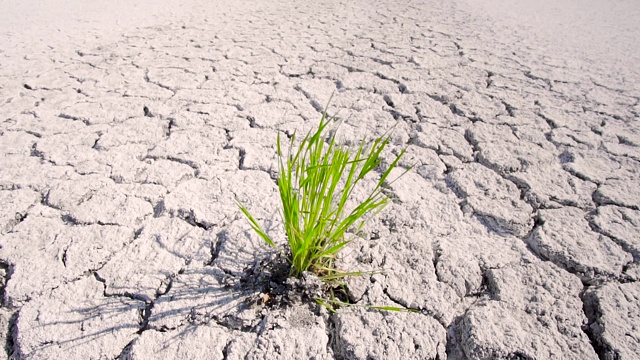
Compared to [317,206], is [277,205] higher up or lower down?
lower down

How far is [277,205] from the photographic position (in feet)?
4.45

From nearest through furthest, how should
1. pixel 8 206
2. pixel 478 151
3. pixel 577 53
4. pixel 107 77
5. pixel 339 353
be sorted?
pixel 339 353, pixel 8 206, pixel 478 151, pixel 107 77, pixel 577 53

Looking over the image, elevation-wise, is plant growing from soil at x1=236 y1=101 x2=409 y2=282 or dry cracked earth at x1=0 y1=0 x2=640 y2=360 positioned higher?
plant growing from soil at x1=236 y1=101 x2=409 y2=282

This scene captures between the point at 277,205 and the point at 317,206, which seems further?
the point at 277,205

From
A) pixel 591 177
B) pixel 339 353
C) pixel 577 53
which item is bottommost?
pixel 339 353

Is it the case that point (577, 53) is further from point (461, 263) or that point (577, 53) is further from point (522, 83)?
point (461, 263)

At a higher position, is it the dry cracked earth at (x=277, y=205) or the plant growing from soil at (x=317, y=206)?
the plant growing from soil at (x=317, y=206)

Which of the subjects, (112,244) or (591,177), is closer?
(112,244)

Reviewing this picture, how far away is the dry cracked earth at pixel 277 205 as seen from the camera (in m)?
0.94

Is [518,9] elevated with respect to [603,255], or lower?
elevated

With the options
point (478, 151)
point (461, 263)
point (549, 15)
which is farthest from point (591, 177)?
point (549, 15)

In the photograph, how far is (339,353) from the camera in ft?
2.97

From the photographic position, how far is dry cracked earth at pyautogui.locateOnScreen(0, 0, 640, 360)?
3.08 ft

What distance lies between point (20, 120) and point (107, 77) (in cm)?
61
